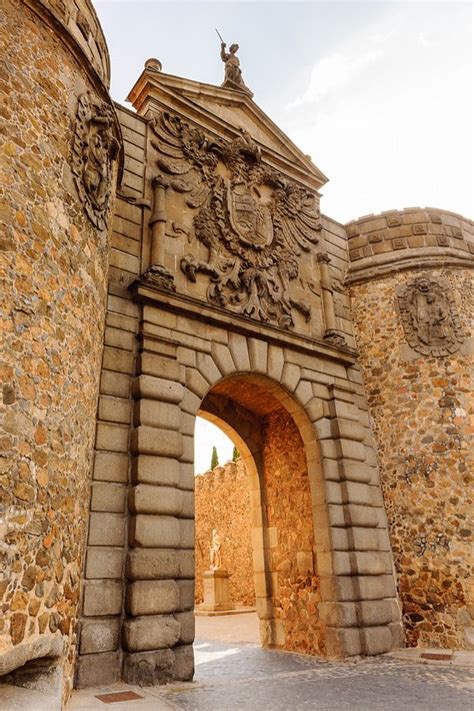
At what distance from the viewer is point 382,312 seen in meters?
9.23

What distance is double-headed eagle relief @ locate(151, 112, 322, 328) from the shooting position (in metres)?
7.57

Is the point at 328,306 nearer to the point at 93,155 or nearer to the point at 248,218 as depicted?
the point at 248,218

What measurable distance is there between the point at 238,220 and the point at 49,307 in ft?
14.9

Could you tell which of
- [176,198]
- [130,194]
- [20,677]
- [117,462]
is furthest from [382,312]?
[20,677]

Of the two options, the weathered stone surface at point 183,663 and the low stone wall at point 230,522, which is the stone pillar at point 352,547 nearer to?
the weathered stone surface at point 183,663

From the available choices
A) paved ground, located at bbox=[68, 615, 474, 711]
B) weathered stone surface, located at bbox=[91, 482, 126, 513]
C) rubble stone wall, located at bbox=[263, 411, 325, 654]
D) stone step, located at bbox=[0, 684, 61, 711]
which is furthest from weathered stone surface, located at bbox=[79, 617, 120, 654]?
rubble stone wall, located at bbox=[263, 411, 325, 654]

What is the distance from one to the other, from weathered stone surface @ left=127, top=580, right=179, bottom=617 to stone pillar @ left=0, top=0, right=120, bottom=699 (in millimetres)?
613

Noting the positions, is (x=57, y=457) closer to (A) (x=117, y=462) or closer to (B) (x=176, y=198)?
(A) (x=117, y=462)

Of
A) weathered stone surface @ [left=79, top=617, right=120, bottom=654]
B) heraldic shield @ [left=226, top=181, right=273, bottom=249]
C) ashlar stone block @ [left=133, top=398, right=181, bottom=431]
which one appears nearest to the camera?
weathered stone surface @ [left=79, top=617, right=120, bottom=654]

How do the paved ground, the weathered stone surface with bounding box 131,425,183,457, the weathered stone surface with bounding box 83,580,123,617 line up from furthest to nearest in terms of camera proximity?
the weathered stone surface with bounding box 131,425,183,457, the weathered stone surface with bounding box 83,580,123,617, the paved ground

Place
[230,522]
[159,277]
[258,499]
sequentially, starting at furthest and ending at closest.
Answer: [230,522]
[258,499]
[159,277]

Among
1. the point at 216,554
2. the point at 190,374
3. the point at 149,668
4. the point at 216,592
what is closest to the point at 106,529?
the point at 149,668

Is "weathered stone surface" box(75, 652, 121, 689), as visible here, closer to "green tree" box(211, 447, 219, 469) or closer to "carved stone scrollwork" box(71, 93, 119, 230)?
"carved stone scrollwork" box(71, 93, 119, 230)

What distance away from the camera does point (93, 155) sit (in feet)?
17.8
